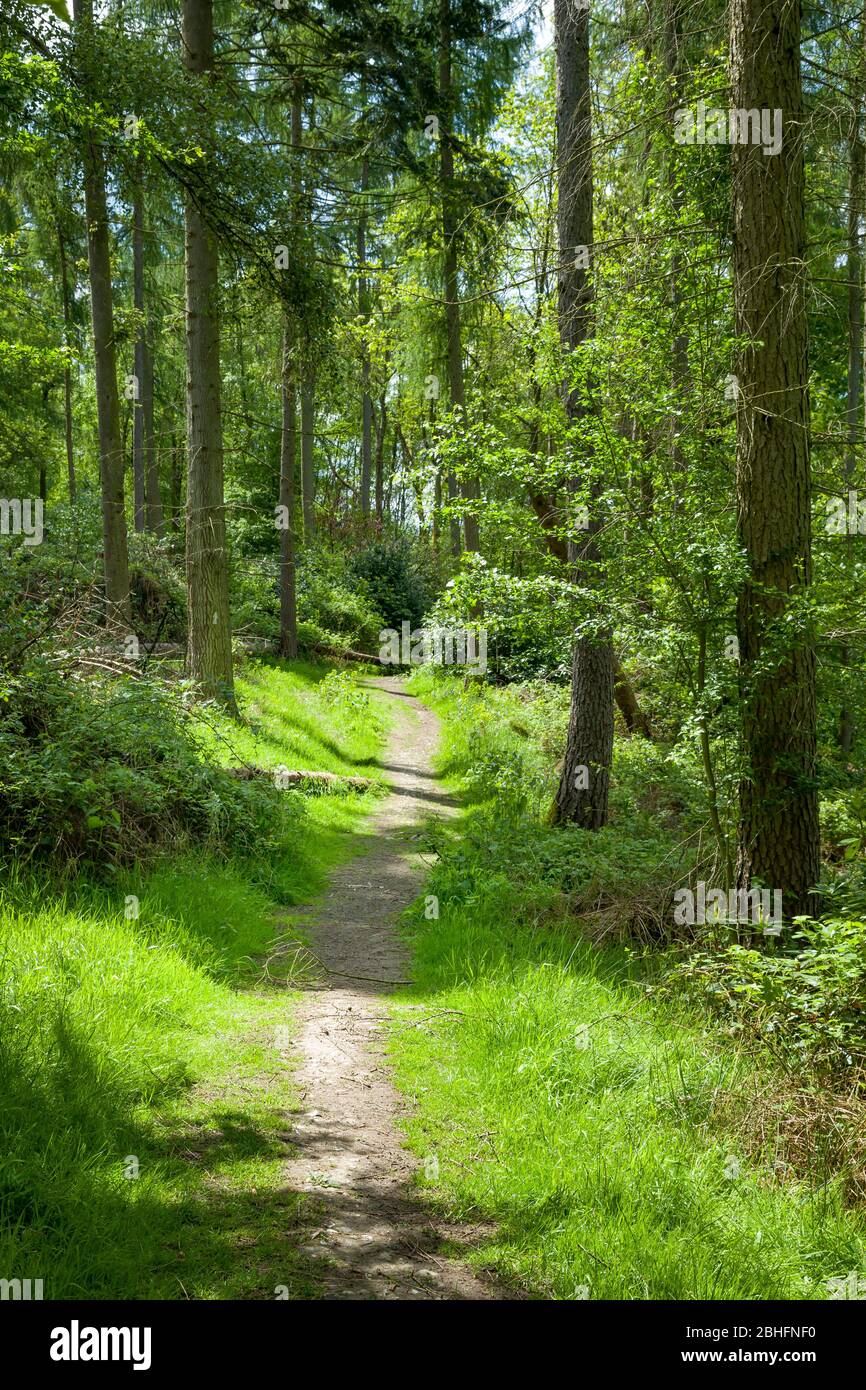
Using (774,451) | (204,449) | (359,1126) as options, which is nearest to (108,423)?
(204,449)

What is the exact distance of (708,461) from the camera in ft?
21.9

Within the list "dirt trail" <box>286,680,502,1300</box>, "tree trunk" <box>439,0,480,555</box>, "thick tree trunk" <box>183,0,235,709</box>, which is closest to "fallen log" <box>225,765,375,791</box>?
"thick tree trunk" <box>183,0,235,709</box>

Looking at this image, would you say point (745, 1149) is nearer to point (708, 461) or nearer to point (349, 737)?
point (708, 461)

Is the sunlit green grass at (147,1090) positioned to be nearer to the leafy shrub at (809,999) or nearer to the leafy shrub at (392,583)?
the leafy shrub at (809,999)

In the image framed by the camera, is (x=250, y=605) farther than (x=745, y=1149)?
Yes

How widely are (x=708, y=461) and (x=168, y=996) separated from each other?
17.3 feet

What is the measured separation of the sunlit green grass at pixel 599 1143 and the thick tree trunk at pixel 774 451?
1.44 meters

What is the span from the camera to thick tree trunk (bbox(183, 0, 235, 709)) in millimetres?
10016

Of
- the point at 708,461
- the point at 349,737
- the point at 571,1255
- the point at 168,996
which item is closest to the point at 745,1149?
the point at 571,1255

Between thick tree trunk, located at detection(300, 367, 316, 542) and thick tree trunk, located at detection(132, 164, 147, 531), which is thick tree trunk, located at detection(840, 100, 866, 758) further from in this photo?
thick tree trunk, located at detection(132, 164, 147, 531)

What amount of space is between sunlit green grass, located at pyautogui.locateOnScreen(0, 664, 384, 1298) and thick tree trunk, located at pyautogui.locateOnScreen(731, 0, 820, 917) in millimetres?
3458

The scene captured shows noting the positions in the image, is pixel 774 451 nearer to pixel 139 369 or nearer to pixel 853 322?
pixel 853 322

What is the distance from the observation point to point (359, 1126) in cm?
418

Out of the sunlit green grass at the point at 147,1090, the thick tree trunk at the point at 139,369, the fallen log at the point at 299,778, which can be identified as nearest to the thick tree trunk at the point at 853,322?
the sunlit green grass at the point at 147,1090
